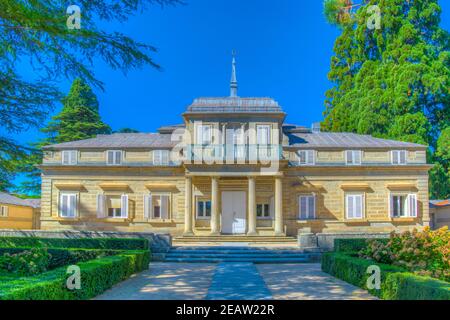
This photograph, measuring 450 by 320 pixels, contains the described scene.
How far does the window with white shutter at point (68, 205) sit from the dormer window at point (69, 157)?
2.01 metres

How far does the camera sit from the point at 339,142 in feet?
95.7

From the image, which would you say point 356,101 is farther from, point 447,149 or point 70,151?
point 70,151

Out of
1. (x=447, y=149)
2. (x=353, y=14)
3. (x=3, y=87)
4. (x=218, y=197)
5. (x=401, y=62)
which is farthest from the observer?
(x=353, y=14)

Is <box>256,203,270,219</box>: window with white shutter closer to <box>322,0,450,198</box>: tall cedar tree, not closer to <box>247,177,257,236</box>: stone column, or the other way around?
<box>247,177,257,236</box>: stone column

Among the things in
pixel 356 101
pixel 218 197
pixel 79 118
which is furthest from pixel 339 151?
pixel 79 118

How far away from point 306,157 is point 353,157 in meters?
2.83

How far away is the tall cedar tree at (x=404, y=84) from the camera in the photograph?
33.2 meters

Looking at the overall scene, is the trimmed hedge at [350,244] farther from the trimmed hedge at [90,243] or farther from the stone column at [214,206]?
the stone column at [214,206]

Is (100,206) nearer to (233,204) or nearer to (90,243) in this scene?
(233,204)

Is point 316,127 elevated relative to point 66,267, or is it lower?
elevated

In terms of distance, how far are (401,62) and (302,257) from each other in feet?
72.6

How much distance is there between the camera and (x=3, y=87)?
1232cm

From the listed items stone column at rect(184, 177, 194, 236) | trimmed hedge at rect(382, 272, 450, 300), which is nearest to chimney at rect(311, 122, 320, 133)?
stone column at rect(184, 177, 194, 236)

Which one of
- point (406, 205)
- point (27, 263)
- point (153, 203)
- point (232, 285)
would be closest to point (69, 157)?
point (153, 203)
